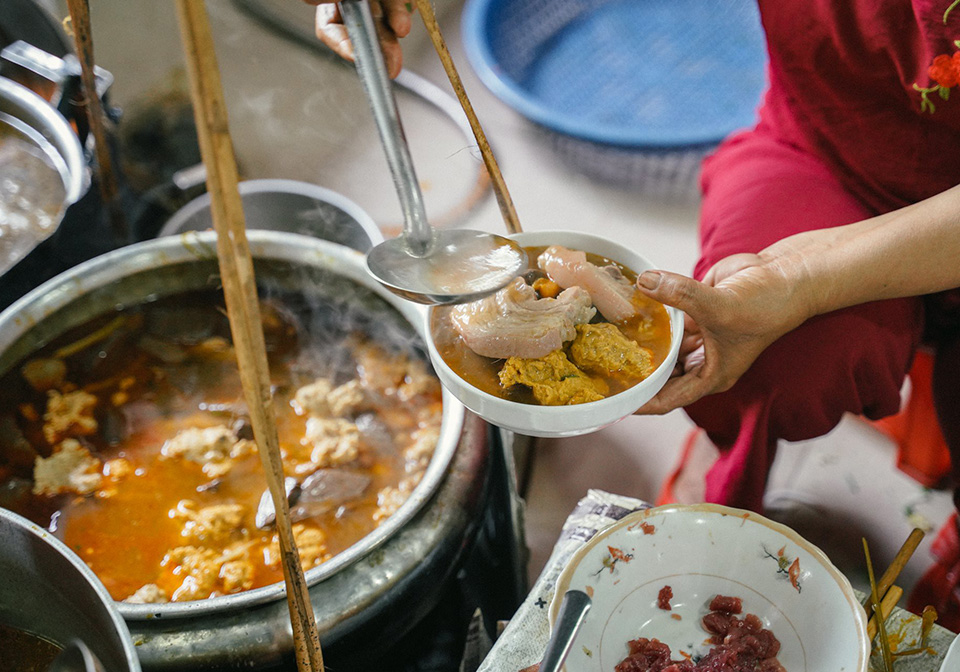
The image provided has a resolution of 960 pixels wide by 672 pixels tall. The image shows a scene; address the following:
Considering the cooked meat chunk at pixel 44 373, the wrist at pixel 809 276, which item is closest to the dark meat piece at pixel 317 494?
the cooked meat chunk at pixel 44 373

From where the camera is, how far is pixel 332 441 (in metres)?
1.78

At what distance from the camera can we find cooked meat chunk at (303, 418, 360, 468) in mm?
1756

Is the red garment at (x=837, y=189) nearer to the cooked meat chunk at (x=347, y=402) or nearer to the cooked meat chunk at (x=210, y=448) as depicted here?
the cooked meat chunk at (x=347, y=402)

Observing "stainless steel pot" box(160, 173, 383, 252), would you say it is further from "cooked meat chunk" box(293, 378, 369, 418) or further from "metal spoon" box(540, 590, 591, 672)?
"metal spoon" box(540, 590, 591, 672)

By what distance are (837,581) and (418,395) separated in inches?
38.5

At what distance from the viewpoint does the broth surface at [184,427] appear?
161 cm

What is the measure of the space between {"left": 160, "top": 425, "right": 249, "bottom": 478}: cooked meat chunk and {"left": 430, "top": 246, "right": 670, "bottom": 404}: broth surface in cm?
65

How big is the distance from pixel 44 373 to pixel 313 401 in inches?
24.3

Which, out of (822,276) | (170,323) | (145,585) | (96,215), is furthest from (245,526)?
(822,276)

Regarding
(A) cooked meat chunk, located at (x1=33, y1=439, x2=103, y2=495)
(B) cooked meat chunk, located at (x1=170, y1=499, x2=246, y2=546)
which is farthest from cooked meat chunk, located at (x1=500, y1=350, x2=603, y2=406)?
(A) cooked meat chunk, located at (x1=33, y1=439, x2=103, y2=495)

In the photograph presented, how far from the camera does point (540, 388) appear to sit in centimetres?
124

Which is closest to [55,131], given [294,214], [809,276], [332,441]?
[294,214]

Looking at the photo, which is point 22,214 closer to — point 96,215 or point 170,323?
point 96,215

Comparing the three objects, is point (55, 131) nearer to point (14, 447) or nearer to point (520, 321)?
point (14, 447)
